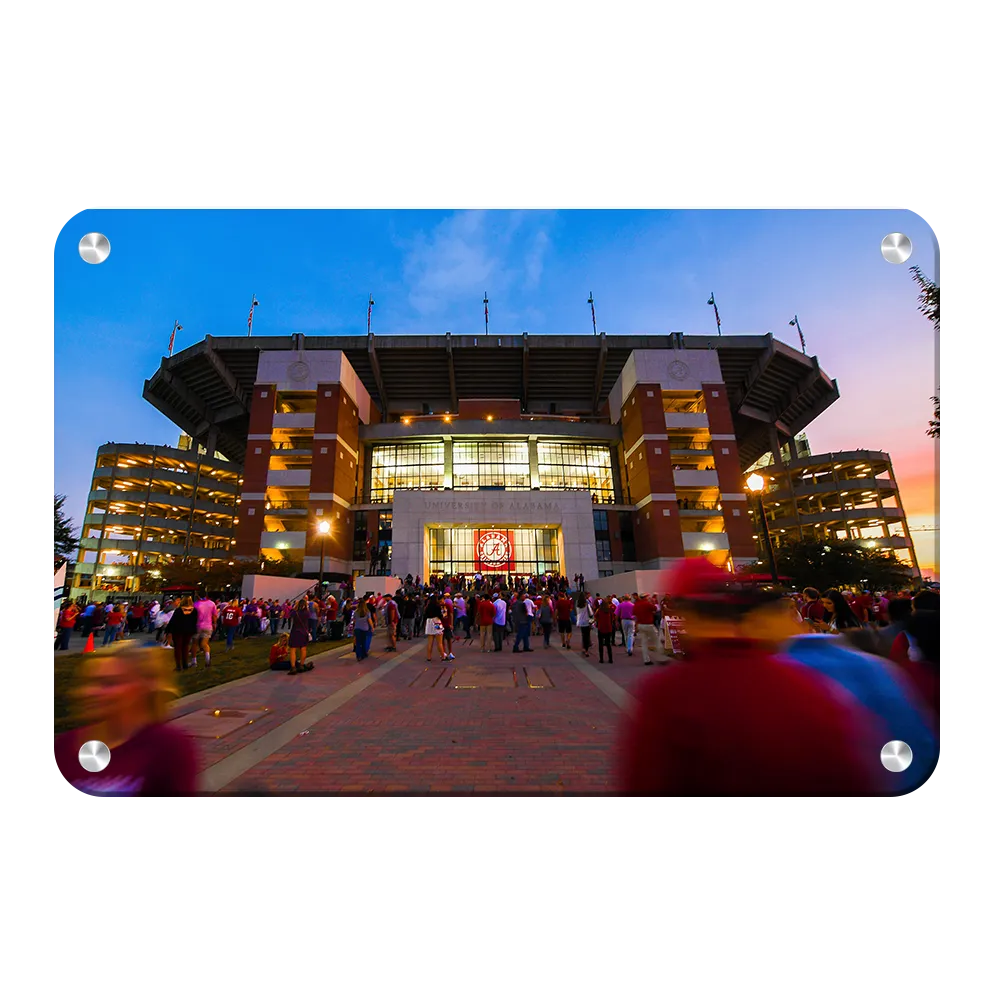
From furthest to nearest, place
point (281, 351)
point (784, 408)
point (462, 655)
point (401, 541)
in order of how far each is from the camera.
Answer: point (784, 408), point (281, 351), point (401, 541), point (462, 655)

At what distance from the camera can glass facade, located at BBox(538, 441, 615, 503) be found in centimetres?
4950

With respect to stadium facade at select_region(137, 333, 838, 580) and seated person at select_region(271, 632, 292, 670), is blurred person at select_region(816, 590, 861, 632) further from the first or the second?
stadium facade at select_region(137, 333, 838, 580)

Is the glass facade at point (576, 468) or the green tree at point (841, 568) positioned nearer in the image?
the green tree at point (841, 568)

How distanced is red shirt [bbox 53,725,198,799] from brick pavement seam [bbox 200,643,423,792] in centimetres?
13

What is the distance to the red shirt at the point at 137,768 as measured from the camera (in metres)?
1.54

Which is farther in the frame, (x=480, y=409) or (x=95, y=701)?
(x=480, y=409)

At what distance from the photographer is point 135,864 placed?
51.8 inches

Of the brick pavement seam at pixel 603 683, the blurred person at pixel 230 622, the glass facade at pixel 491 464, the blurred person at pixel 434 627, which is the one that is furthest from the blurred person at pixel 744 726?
the glass facade at pixel 491 464

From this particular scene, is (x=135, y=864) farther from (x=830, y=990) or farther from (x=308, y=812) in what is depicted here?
(x=830, y=990)

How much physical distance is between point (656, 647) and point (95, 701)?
42.1ft

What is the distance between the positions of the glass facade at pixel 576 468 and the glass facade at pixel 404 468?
1071 centimetres

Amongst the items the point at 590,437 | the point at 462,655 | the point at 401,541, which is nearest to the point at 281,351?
the point at 401,541

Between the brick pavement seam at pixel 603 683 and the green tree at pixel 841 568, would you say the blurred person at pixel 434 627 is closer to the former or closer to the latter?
the brick pavement seam at pixel 603 683
